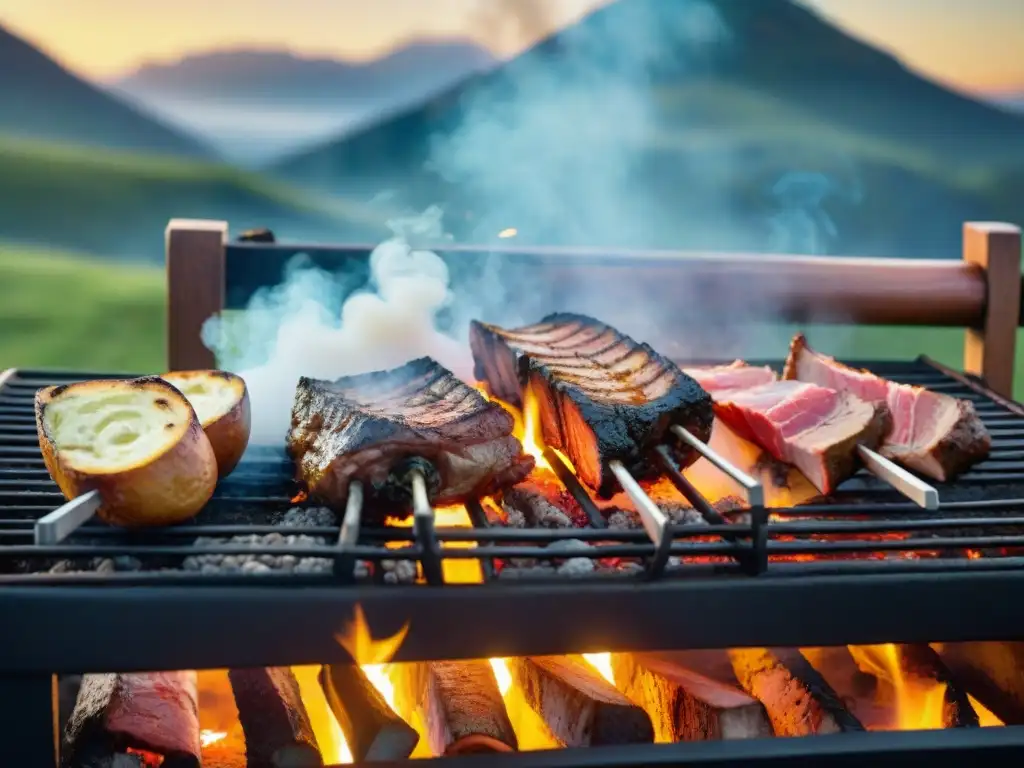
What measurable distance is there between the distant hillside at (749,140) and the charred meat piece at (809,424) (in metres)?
2.65

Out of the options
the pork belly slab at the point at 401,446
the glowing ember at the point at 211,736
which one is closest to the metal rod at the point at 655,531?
the pork belly slab at the point at 401,446

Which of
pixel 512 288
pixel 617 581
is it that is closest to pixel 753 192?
pixel 512 288

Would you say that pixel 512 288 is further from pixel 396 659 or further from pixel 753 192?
pixel 753 192

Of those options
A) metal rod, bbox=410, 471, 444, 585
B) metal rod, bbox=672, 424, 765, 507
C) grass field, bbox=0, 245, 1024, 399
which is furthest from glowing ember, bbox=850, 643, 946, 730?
grass field, bbox=0, 245, 1024, 399

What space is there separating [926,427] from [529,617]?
1.39m

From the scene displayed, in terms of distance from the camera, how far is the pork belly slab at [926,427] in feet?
8.50

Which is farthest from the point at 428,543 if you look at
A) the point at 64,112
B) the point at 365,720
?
the point at 64,112

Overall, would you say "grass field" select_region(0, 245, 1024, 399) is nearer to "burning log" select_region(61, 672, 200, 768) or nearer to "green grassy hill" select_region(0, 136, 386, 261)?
"green grassy hill" select_region(0, 136, 386, 261)

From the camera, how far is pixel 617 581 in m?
1.99

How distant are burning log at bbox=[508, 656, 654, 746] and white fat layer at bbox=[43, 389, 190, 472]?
107 centimetres

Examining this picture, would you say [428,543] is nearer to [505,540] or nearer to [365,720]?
[505,540]

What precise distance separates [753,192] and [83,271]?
420 cm

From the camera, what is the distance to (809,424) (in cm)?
273

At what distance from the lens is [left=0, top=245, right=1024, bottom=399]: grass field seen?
18.8 ft
